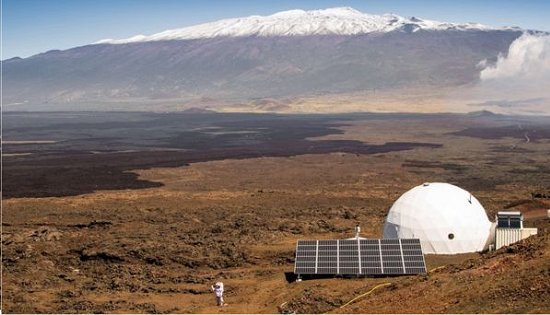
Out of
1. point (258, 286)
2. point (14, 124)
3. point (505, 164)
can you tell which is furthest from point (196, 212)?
point (14, 124)

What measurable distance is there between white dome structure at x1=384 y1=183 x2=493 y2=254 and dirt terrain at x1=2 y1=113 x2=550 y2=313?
0.87m

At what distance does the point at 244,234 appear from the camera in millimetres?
40531

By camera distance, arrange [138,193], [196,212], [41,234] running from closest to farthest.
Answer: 1. [41,234]
2. [196,212]
3. [138,193]

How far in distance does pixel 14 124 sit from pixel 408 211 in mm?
156631

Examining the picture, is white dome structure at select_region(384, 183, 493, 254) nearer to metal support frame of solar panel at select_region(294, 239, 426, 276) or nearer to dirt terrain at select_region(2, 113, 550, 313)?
dirt terrain at select_region(2, 113, 550, 313)

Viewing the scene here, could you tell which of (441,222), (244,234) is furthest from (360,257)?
(244,234)

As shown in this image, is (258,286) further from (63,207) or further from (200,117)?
(200,117)

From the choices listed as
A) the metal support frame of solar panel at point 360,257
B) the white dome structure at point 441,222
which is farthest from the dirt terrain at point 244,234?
the white dome structure at point 441,222

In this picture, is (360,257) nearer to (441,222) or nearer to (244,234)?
(441,222)

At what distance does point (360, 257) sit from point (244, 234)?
13059 millimetres

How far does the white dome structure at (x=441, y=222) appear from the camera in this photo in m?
31.3

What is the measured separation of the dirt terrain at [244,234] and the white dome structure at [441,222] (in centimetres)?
87

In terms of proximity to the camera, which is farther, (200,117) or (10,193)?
(200,117)

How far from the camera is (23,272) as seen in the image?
3366 centimetres
